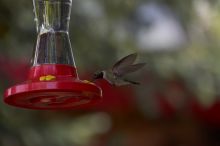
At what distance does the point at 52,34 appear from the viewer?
266cm

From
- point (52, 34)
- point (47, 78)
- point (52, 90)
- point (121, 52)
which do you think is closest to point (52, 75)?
point (47, 78)

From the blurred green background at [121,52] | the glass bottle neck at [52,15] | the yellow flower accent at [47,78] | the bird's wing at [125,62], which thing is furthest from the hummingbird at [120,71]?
the blurred green background at [121,52]

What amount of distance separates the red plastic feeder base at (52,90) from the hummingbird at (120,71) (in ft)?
0.23

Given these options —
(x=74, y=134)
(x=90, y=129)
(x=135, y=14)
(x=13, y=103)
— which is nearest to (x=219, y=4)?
(x=135, y=14)

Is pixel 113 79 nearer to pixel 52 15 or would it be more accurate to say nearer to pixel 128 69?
pixel 128 69

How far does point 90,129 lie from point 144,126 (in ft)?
3.21

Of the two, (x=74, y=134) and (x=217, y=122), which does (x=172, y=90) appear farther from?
(x=217, y=122)

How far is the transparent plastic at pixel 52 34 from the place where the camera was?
2539 mm

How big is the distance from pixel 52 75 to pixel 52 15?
415 mm

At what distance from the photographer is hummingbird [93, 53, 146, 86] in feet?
7.54

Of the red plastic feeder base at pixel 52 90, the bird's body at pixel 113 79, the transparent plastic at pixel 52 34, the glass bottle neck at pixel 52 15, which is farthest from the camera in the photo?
the glass bottle neck at pixel 52 15

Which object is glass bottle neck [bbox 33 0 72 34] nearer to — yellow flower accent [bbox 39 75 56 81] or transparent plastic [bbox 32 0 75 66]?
transparent plastic [bbox 32 0 75 66]

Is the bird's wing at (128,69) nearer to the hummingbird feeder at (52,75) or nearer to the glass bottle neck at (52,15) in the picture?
the hummingbird feeder at (52,75)

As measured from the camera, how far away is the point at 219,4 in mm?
3992
